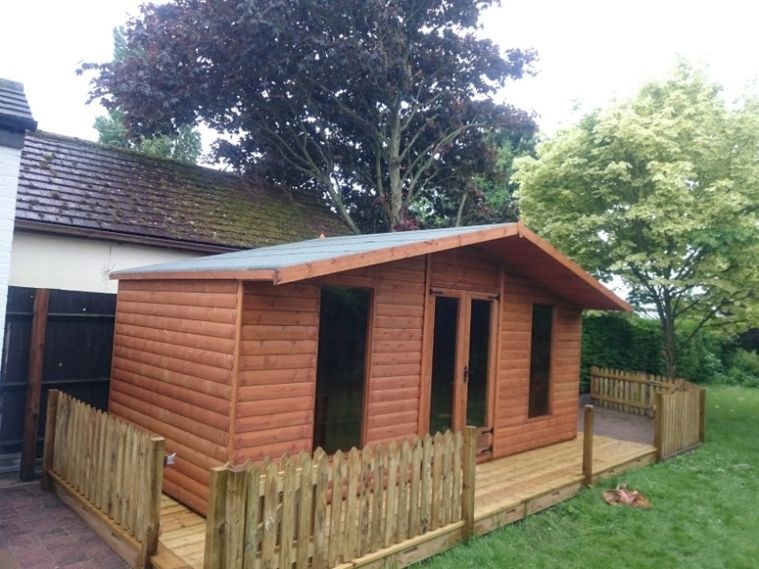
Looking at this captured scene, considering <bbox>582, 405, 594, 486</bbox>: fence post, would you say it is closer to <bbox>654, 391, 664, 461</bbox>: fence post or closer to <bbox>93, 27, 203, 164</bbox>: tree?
<bbox>654, 391, 664, 461</bbox>: fence post

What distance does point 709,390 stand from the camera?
16984mm

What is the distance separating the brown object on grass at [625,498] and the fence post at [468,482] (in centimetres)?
232

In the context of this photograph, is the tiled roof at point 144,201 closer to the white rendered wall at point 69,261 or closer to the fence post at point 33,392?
the white rendered wall at point 69,261

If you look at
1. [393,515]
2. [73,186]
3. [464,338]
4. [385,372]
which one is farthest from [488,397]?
[73,186]

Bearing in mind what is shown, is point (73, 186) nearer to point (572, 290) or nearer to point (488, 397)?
point (488, 397)

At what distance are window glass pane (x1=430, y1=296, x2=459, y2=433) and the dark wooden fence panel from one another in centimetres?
427

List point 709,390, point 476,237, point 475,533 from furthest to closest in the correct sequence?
1. point 709,390
2. point 476,237
3. point 475,533

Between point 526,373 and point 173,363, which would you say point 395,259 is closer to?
point 173,363

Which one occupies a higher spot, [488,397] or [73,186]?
[73,186]

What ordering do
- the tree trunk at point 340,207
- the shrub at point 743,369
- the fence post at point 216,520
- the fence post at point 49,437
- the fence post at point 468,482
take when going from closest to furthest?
the fence post at point 216,520 → the fence post at point 468,482 → the fence post at point 49,437 → the tree trunk at point 340,207 → the shrub at point 743,369

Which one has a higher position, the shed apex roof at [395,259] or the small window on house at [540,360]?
the shed apex roof at [395,259]

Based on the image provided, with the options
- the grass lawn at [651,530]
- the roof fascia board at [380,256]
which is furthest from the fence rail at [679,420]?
the roof fascia board at [380,256]

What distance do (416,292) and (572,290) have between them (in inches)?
Answer: 123

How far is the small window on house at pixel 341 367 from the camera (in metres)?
5.79
